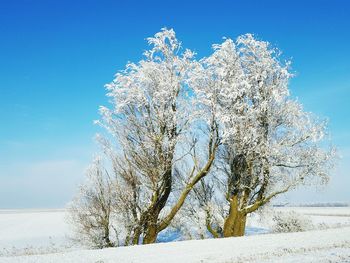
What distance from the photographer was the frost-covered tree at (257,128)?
25844mm

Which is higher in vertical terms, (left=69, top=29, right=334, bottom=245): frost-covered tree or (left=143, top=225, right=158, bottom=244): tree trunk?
(left=69, top=29, right=334, bottom=245): frost-covered tree

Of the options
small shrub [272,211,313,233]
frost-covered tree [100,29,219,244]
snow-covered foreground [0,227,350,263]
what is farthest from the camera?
small shrub [272,211,313,233]

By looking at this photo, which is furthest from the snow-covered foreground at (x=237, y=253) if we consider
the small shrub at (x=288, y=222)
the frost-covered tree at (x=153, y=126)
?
the small shrub at (x=288, y=222)

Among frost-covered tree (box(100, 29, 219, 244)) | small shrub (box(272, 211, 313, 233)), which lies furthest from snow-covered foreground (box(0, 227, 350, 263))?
small shrub (box(272, 211, 313, 233))

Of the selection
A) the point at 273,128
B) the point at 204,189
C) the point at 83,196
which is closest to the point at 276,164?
the point at 273,128

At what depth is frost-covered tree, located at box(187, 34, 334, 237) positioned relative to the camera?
1017 inches

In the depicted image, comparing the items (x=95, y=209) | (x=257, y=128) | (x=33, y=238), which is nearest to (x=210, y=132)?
(x=257, y=128)

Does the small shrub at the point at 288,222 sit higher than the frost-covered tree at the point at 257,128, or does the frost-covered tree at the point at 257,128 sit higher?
the frost-covered tree at the point at 257,128

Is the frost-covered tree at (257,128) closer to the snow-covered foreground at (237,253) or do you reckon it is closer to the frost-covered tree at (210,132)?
the frost-covered tree at (210,132)

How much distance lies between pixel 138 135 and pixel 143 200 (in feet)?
14.7

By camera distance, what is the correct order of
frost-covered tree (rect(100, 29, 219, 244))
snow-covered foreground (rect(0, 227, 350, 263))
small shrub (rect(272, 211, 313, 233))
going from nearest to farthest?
1. snow-covered foreground (rect(0, 227, 350, 263))
2. frost-covered tree (rect(100, 29, 219, 244))
3. small shrub (rect(272, 211, 313, 233))

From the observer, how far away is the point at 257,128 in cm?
2630

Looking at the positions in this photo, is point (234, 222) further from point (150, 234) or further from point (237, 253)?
point (237, 253)

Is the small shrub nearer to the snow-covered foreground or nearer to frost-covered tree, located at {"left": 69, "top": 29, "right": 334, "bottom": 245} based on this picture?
frost-covered tree, located at {"left": 69, "top": 29, "right": 334, "bottom": 245}
